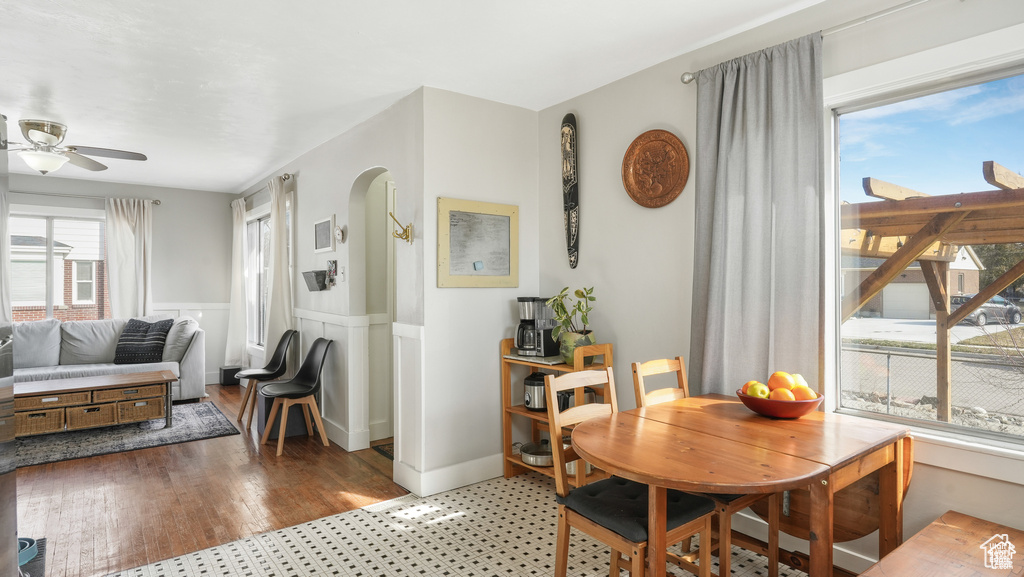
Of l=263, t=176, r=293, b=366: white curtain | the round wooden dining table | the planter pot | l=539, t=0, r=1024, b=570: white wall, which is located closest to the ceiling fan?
l=263, t=176, r=293, b=366: white curtain

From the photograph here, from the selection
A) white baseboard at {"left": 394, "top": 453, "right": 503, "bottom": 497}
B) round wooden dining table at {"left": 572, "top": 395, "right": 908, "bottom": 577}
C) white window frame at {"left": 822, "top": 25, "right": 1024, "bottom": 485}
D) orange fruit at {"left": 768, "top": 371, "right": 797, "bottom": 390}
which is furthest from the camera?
white baseboard at {"left": 394, "top": 453, "right": 503, "bottom": 497}

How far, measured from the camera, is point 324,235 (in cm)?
470

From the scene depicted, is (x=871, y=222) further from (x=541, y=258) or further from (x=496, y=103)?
(x=496, y=103)

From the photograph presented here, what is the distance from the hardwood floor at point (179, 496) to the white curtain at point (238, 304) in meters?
2.58

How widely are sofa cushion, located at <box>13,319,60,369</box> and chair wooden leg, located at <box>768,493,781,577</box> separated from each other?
21.4 ft

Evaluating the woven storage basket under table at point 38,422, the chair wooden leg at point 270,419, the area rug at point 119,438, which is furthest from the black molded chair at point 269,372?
the woven storage basket under table at point 38,422

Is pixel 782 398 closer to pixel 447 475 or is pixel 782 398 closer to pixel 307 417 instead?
pixel 447 475

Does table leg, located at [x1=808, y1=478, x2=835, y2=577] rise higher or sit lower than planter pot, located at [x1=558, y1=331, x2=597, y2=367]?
lower

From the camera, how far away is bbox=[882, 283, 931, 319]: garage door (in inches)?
87.4

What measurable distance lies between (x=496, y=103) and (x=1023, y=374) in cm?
301

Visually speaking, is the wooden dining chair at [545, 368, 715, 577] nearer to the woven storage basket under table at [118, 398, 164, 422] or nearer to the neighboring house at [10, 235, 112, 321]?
the woven storage basket under table at [118, 398, 164, 422]

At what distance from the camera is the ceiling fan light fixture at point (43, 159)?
372cm

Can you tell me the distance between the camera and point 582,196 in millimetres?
3529

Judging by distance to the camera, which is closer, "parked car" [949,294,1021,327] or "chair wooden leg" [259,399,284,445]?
"parked car" [949,294,1021,327]
